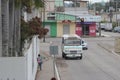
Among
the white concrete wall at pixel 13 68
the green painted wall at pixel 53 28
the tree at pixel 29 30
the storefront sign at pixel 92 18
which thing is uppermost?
the storefront sign at pixel 92 18

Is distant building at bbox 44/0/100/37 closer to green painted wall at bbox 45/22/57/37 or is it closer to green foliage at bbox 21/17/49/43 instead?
green painted wall at bbox 45/22/57/37

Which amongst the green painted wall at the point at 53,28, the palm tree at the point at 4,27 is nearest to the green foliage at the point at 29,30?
the palm tree at the point at 4,27

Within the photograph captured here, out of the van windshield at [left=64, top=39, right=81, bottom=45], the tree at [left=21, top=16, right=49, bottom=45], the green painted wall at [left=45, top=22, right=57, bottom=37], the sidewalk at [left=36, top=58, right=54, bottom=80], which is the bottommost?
the sidewalk at [left=36, top=58, right=54, bottom=80]

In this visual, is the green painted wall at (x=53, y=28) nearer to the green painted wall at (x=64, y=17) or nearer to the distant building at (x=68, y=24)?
the distant building at (x=68, y=24)

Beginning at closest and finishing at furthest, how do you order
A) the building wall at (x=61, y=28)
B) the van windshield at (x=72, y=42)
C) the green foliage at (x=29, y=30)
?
the green foliage at (x=29, y=30) < the van windshield at (x=72, y=42) < the building wall at (x=61, y=28)

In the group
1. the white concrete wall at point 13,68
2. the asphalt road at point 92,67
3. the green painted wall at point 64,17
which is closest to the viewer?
the white concrete wall at point 13,68

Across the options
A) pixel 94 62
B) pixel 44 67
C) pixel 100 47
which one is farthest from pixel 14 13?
pixel 100 47

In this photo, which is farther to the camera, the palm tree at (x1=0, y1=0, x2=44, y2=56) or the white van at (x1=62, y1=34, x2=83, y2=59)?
the white van at (x1=62, y1=34, x2=83, y2=59)

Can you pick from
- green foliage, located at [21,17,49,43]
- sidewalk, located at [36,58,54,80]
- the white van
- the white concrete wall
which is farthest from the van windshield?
the white concrete wall

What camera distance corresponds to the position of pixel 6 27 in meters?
22.0

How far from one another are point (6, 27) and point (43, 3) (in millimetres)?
2138

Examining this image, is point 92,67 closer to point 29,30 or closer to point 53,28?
point 29,30

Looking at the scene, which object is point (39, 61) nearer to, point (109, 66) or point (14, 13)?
point (109, 66)

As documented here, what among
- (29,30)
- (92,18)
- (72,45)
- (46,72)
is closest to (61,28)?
(92,18)
